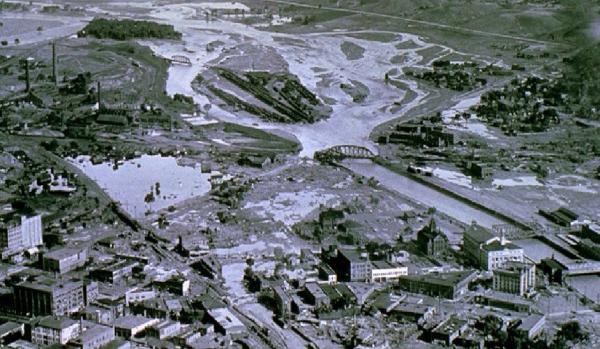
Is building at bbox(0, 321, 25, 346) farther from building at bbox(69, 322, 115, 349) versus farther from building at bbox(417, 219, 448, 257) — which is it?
building at bbox(417, 219, 448, 257)

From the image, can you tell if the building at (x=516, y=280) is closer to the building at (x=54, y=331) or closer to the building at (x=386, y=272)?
the building at (x=386, y=272)

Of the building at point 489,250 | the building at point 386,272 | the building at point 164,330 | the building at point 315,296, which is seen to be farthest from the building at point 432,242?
the building at point 164,330

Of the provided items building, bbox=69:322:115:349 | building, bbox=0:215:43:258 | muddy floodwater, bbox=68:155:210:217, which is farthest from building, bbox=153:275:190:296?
muddy floodwater, bbox=68:155:210:217

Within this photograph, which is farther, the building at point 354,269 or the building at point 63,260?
the building at point 63,260

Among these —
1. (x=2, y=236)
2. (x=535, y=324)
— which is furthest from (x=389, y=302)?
(x=2, y=236)

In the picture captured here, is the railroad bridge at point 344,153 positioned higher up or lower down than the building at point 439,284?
lower down
